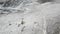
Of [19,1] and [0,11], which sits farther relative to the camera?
[19,1]

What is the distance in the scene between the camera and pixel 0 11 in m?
2.29

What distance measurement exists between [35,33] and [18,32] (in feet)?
0.92

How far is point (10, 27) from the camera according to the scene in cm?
163

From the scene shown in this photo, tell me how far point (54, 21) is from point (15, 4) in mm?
1668

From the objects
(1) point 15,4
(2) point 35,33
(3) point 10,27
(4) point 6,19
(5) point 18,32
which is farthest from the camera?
(1) point 15,4

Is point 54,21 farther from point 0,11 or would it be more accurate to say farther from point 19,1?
point 19,1

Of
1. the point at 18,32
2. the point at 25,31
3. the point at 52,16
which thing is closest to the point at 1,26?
the point at 18,32

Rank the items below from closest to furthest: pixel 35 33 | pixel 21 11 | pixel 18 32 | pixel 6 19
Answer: pixel 35 33 < pixel 18 32 < pixel 6 19 < pixel 21 11

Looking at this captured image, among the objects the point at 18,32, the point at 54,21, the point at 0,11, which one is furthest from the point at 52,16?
the point at 0,11

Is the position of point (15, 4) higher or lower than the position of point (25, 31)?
higher

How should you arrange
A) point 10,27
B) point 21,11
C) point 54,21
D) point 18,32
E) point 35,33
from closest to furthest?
point 54,21 → point 35,33 → point 18,32 → point 10,27 → point 21,11

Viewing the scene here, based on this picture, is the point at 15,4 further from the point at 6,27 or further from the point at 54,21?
the point at 54,21

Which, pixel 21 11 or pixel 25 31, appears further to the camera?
pixel 21 11

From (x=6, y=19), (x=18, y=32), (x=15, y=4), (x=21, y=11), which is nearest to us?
(x=18, y=32)
